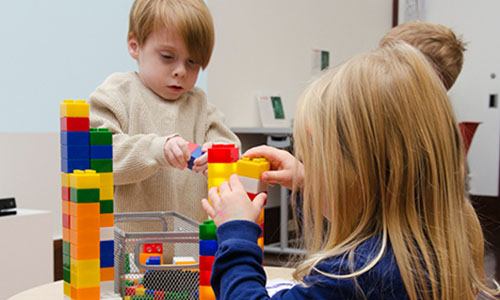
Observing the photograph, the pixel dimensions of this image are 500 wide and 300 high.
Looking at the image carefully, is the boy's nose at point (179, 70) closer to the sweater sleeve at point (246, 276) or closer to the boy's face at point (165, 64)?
the boy's face at point (165, 64)

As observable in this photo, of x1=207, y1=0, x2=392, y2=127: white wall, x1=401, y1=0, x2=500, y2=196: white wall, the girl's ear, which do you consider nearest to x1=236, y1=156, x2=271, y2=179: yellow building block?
the girl's ear

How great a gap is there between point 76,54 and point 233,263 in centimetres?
187

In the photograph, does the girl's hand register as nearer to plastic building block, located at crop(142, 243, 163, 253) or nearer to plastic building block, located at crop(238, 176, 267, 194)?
plastic building block, located at crop(238, 176, 267, 194)

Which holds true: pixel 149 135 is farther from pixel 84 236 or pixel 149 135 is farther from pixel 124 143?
pixel 84 236

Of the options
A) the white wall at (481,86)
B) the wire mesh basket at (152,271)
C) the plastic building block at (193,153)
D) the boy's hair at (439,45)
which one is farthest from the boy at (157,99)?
the white wall at (481,86)

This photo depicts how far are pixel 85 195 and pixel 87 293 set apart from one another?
141 mm

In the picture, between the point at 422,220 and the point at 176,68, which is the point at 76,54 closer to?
the point at 176,68

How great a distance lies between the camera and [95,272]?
0.82m

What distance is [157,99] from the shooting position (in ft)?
4.72

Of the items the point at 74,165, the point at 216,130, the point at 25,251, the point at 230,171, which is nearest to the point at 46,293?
the point at 74,165

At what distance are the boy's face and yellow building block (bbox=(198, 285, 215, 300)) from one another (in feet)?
2.24

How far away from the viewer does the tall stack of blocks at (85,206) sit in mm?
806

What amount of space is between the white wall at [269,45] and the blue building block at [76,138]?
2427mm

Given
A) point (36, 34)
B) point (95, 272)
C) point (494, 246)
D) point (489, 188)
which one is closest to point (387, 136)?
point (95, 272)
